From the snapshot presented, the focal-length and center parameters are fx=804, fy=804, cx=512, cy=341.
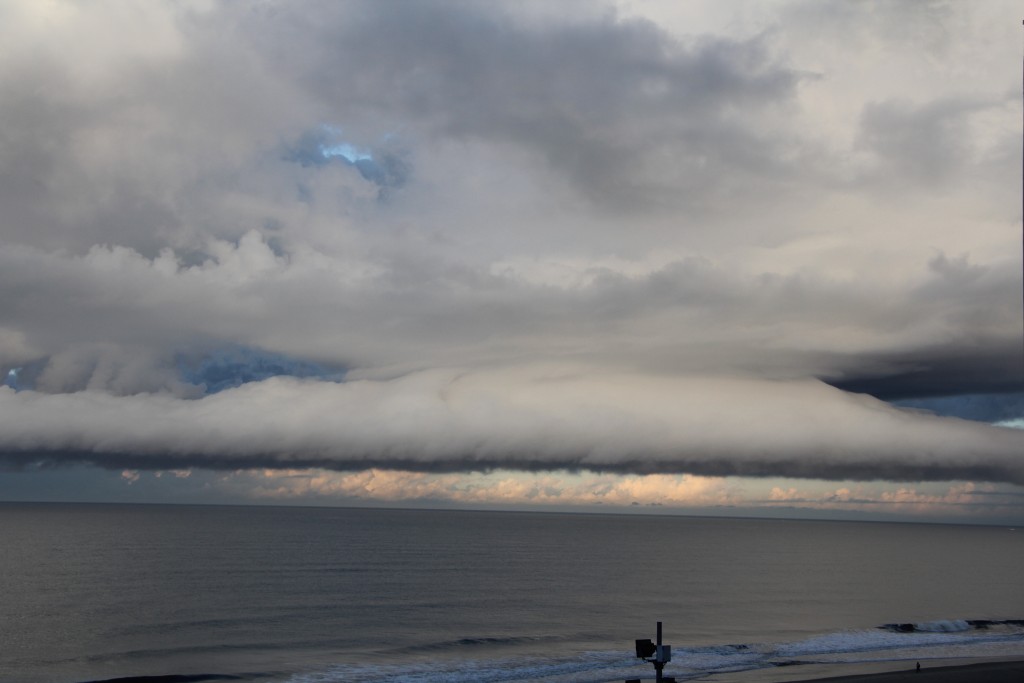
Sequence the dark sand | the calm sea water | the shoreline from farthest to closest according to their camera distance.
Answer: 1. the calm sea water
2. the shoreline
3. the dark sand

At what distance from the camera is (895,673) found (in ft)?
168

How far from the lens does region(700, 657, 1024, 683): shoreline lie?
48.5 meters

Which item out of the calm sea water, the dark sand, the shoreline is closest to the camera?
the dark sand

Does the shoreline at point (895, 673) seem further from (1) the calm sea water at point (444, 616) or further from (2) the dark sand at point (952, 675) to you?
(1) the calm sea water at point (444, 616)

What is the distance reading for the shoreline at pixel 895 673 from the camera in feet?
159

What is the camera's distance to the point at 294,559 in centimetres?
13512

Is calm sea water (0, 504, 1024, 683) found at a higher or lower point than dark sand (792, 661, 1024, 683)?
lower

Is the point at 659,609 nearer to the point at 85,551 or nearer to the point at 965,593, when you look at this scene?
the point at 965,593

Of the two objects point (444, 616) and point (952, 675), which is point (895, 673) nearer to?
point (952, 675)

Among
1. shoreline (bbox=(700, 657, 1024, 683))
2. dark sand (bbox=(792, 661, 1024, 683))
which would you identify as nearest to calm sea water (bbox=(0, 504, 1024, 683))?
shoreline (bbox=(700, 657, 1024, 683))

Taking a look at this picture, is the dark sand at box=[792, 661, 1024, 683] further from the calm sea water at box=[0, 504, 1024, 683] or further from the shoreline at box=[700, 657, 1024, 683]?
the calm sea water at box=[0, 504, 1024, 683]

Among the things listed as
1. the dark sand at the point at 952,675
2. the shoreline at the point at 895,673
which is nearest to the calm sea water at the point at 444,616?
the shoreline at the point at 895,673

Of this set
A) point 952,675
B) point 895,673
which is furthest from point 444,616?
point 952,675

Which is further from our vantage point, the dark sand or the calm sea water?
the calm sea water
